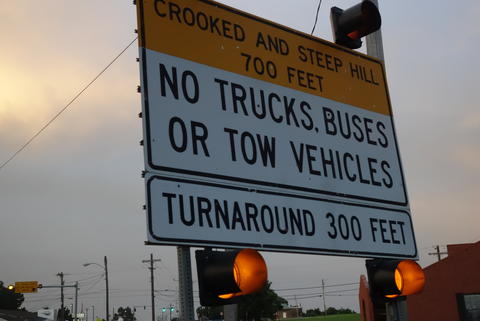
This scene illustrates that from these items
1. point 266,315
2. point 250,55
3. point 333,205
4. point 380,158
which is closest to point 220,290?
point 333,205

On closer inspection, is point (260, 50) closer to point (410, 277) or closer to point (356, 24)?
point (356, 24)

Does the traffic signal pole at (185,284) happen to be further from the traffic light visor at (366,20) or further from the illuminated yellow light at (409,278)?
the traffic light visor at (366,20)

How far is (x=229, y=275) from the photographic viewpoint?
2854mm

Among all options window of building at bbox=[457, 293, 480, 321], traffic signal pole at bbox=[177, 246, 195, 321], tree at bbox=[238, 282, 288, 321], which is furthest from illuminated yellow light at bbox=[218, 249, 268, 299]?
tree at bbox=[238, 282, 288, 321]

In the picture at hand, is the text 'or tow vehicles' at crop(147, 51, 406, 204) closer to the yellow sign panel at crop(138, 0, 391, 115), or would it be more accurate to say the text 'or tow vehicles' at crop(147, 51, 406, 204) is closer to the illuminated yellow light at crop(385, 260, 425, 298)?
the yellow sign panel at crop(138, 0, 391, 115)

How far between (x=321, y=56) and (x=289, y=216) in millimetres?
1448

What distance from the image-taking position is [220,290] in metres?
2.91

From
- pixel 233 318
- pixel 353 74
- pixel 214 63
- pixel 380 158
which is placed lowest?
pixel 233 318

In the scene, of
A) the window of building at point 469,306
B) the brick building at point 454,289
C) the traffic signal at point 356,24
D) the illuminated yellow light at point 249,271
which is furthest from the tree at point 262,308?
the illuminated yellow light at point 249,271

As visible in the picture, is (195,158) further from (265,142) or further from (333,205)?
(333,205)

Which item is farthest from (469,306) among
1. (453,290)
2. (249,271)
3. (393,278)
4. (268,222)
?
(249,271)

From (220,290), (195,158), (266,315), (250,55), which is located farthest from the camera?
(266,315)

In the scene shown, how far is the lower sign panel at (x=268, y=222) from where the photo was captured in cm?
295

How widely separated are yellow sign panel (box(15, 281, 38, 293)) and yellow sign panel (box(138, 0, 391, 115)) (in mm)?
56068
